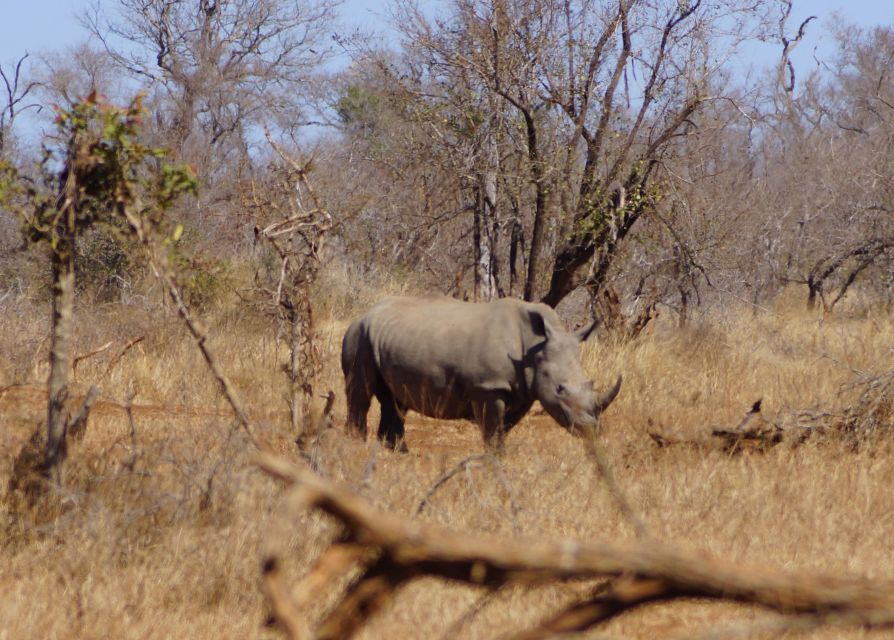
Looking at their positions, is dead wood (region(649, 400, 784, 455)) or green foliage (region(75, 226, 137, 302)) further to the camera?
green foliage (region(75, 226, 137, 302))

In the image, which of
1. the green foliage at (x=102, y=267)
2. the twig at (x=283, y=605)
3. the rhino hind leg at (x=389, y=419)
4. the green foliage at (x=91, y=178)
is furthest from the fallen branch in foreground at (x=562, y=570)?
the green foliage at (x=102, y=267)

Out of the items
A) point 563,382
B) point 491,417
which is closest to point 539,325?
point 563,382

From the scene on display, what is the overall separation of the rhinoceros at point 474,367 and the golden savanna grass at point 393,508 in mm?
308

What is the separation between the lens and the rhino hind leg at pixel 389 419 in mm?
8242

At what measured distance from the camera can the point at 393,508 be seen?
16.0 ft

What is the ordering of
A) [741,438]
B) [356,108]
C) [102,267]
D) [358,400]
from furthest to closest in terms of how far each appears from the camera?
1. [356,108]
2. [102,267]
3. [358,400]
4. [741,438]

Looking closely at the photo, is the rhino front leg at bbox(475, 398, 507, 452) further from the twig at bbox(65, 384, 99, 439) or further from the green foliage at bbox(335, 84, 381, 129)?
the green foliage at bbox(335, 84, 381, 129)

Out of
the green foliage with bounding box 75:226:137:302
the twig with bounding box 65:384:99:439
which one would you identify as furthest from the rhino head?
the green foliage with bounding box 75:226:137:302

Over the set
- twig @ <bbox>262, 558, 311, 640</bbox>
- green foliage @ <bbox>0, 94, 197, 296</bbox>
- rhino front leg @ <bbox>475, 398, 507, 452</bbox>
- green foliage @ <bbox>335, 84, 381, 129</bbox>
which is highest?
green foliage @ <bbox>335, 84, 381, 129</bbox>

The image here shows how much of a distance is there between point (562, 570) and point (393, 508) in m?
3.52

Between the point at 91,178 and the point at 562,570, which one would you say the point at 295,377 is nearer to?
the point at 91,178

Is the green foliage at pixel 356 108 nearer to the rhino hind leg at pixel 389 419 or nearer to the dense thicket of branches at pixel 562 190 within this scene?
the dense thicket of branches at pixel 562 190

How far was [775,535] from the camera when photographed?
4.99 metres

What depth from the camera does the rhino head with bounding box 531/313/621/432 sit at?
7266mm
